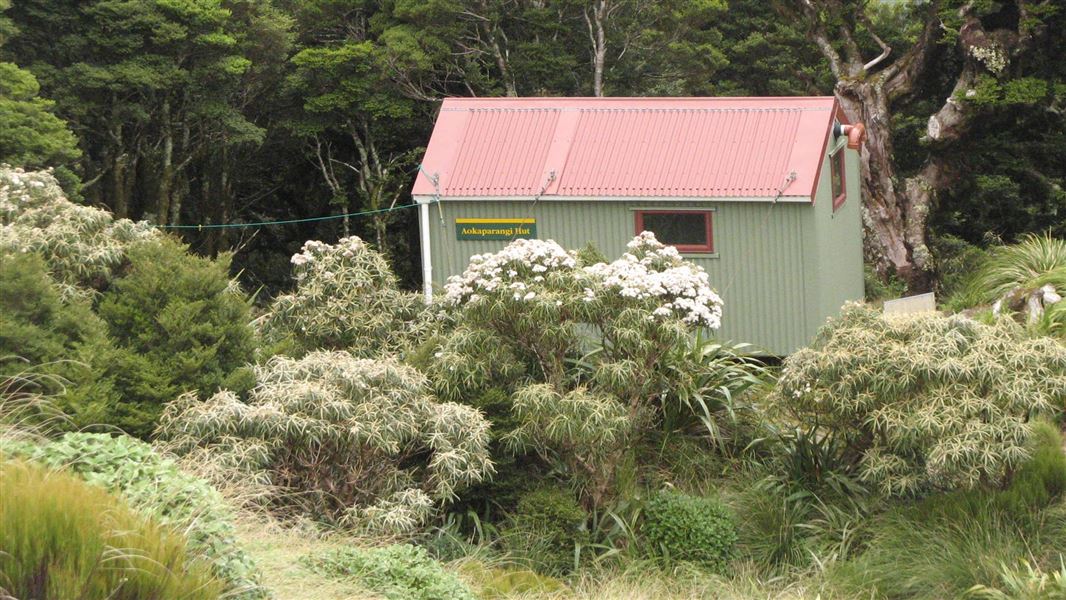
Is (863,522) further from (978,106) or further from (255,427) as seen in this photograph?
(978,106)

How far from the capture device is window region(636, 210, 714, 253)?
15797mm

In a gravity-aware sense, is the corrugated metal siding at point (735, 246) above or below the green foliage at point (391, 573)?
above

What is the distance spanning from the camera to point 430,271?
53.0ft

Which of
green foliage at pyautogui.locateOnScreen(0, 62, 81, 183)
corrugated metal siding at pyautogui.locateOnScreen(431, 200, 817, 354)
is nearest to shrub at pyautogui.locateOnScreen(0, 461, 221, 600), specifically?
corrugated metal siding at pyautogui.locateOnScreen(431, 200, 817, 354)

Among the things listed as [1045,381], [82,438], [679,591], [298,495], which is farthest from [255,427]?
[1045,381]

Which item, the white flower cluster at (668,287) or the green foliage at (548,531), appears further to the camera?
the white flower cluster at (668,287)

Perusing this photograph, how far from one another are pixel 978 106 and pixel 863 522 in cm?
1408

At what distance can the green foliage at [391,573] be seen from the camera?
7.72 meters

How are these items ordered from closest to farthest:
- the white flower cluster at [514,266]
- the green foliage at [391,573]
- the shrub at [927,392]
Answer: the green foliage at [391,573]
the shrub at [927,392]
the white flower cluster at [514,266]

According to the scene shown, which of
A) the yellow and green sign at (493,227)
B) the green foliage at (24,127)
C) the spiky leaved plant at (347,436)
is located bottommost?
the spiky leaved plant at (347,436)

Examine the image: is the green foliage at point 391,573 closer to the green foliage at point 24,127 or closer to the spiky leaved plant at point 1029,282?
the spiky leaved plant at point 1029,282

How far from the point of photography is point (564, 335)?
1059 cm

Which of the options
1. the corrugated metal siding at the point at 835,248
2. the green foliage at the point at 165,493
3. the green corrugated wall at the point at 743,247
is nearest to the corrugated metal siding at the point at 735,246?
the green corrugated wall at the point at 743,247

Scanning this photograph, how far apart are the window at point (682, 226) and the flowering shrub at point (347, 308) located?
4.09m
